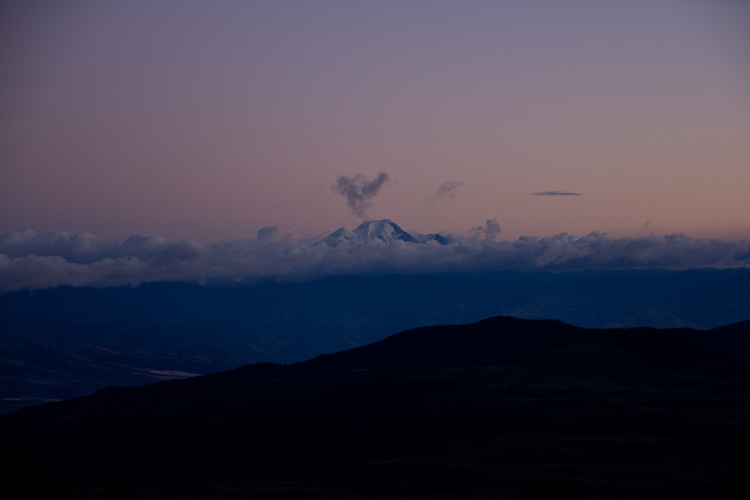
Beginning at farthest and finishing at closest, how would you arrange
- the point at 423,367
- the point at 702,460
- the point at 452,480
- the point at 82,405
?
the point at 82,405, the point at 423,367, the point at 702,460, the point at 452,480

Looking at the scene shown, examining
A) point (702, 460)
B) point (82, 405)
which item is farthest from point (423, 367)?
point (702, 460)

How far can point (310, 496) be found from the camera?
56781mm

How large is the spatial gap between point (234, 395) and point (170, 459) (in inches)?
1791

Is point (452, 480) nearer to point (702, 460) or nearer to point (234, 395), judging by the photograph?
point (702, 460)

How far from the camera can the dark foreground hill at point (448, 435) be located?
65.0m

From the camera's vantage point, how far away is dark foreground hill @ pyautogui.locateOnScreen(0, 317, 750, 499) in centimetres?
6500

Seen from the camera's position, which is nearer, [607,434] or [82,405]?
[607,434]

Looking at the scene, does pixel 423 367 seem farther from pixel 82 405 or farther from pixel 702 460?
pixel 702 460

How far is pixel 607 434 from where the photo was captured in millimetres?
86938

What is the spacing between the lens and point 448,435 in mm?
95125

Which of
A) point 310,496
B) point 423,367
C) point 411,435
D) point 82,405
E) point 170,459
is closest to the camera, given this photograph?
point 310,496

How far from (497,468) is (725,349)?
418 ft

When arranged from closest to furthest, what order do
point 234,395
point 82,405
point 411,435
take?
1. point 411,435
2. point 234,395
3. point 82,405

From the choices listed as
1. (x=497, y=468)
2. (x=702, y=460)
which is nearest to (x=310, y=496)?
(x=497, y=468)
